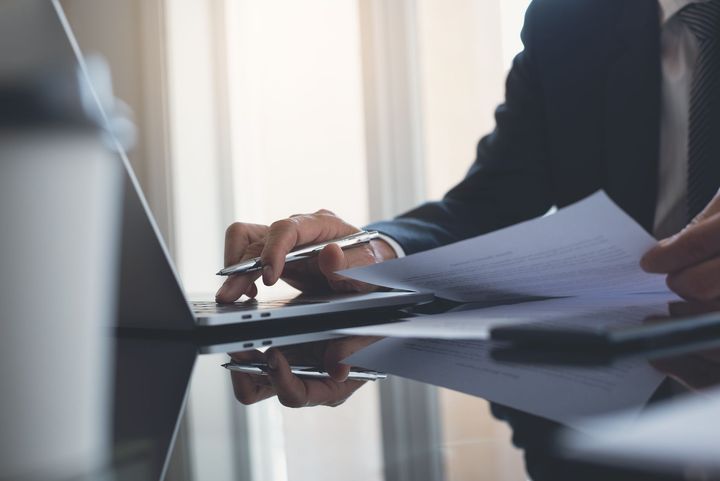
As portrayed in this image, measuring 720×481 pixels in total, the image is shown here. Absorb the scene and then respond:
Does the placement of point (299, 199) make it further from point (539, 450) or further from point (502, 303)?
point (539, 450)

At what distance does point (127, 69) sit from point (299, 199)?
1.03 meters

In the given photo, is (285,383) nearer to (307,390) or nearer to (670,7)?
(307,390)

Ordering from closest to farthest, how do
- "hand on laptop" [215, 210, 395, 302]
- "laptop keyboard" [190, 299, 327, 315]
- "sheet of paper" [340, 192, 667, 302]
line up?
"sheet of paper" [340, 192, 667, 302], "laptop keyboard" [190, 299, 327, 315], "hand on laptop" [215, 210, 395, 302]

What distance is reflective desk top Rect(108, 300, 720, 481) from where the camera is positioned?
0.17 metres

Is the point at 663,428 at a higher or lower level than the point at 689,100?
lower

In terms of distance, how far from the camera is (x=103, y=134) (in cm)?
46

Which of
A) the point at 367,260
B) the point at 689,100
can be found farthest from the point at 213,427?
the point at 689,100

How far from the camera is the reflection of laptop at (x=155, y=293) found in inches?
18.8

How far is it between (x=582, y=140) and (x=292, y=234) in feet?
2.29

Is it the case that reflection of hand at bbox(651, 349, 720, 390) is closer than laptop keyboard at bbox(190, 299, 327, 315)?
Yes

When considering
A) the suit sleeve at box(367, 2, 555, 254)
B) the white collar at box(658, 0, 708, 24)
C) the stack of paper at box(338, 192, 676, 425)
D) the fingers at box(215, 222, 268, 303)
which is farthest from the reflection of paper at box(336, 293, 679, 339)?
the white collar at box(658, 0, 708, 24)

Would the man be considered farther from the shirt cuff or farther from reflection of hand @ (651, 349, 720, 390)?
reflection of hand @ (651, 349, 720, 390)

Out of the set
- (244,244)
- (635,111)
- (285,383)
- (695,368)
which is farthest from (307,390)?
(635,111)

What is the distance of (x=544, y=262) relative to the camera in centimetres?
46
